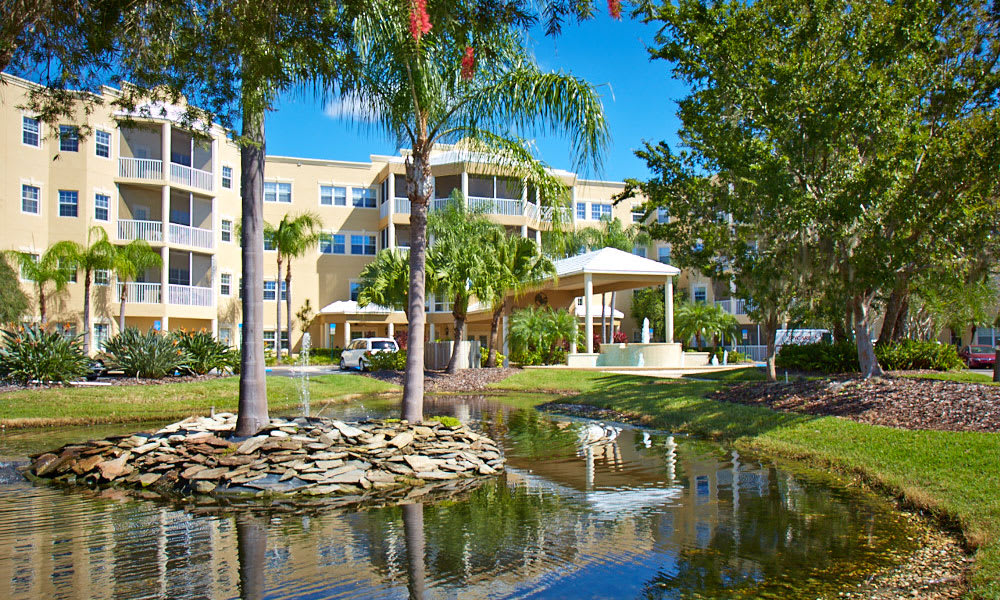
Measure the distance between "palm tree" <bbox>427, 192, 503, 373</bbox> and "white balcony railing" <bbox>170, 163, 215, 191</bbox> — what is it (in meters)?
13.6

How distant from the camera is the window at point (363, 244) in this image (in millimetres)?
45188

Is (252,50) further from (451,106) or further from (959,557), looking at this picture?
(959,557)

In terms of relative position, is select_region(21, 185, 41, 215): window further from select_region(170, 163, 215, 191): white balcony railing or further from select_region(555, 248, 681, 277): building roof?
select_region(555, 248, 681, 277): building roof

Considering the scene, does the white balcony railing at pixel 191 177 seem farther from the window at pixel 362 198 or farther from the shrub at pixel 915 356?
the shrub at pixel 915 356

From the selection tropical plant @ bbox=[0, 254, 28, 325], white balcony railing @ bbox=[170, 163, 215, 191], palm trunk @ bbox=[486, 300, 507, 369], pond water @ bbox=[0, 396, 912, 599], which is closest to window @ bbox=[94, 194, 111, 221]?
white balcony railing @ bbox=[170, 163, 215, 191]

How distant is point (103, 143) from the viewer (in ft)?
108

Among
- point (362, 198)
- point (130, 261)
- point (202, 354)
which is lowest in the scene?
point (202, 354)

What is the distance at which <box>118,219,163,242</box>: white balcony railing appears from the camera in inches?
1302

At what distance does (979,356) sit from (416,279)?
32.2 metres

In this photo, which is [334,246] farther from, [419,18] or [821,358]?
[419,18]

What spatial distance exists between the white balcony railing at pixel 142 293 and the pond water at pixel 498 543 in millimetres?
25835

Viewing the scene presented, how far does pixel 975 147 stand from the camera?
1277 cm

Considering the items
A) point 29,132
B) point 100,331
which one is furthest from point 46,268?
point 29,132

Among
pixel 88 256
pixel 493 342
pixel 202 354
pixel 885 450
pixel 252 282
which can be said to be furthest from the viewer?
pixel 493 342
